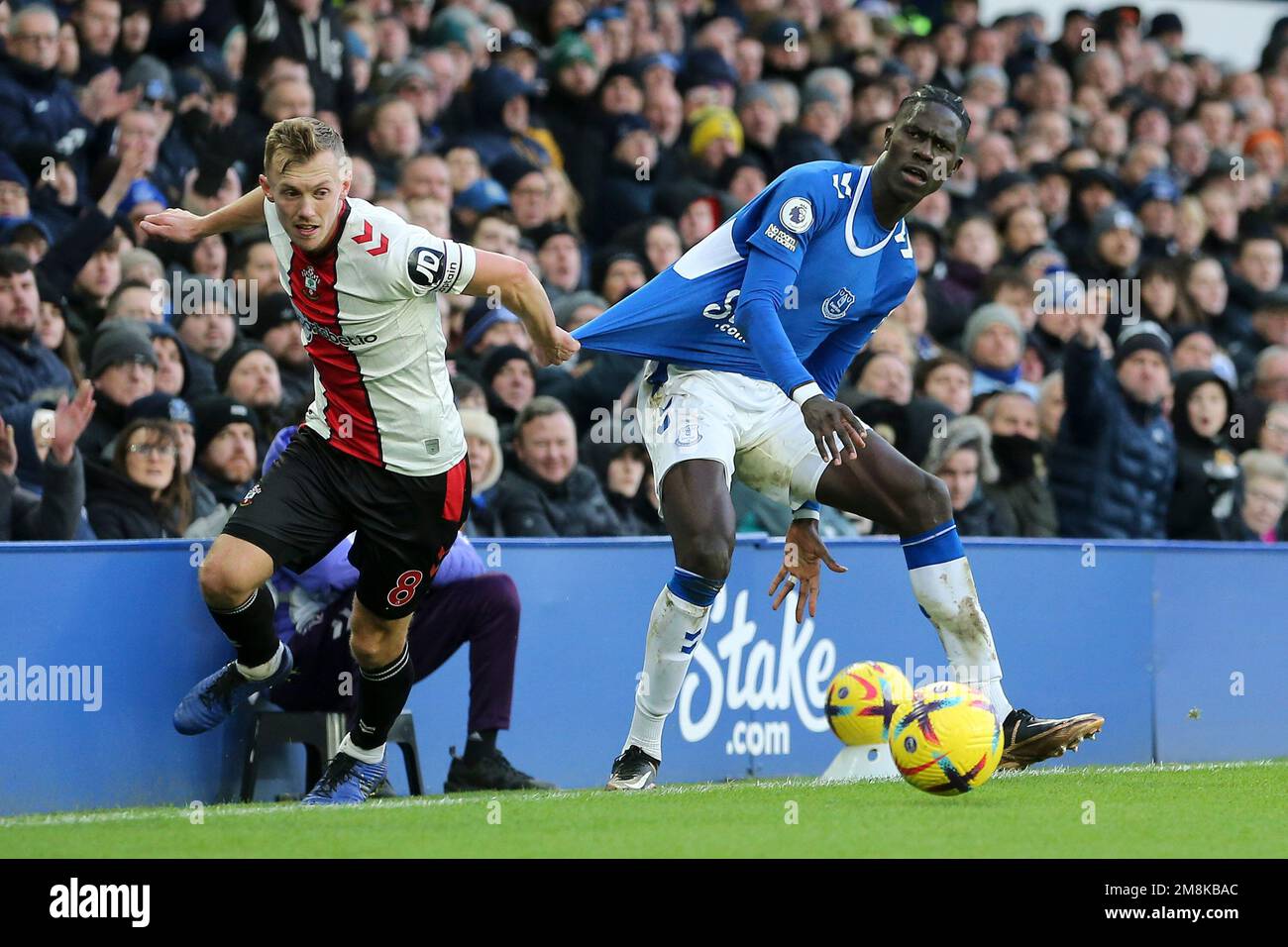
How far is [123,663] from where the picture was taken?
7.19 m

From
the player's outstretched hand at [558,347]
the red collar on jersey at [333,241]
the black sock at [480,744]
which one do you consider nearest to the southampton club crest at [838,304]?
the player's outstretched hand at [558,347]

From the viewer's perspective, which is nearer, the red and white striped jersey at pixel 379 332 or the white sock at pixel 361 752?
the red and white striped jersey at pixel 379 332

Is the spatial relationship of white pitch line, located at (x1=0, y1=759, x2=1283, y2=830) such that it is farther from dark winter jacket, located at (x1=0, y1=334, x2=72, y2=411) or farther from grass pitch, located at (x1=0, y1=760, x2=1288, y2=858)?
dark winter jacket, located at (x1=0, y1=334, x2=72, y2=411)

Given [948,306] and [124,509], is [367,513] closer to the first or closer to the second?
[124,509]

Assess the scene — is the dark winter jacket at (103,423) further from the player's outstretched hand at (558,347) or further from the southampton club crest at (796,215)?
the southampton club crest at (796,215)

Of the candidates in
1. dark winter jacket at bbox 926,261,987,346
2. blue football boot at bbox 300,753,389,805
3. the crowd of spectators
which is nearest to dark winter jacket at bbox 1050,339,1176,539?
the crowd of spectators

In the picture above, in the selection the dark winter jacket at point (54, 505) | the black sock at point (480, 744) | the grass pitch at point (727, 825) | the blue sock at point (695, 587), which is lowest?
the grass pitch at point (727, 825)

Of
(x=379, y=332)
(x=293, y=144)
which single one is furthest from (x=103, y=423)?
(x=293, y=144)

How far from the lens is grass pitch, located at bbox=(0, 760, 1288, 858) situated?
17.3 feet

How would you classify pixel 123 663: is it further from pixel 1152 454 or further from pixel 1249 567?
pixel 1152 454

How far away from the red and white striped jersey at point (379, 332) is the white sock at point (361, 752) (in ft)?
3.26

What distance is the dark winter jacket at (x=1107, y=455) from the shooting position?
10820 mm

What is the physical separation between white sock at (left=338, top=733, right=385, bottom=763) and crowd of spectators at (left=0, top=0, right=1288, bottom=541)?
1.60 metres
